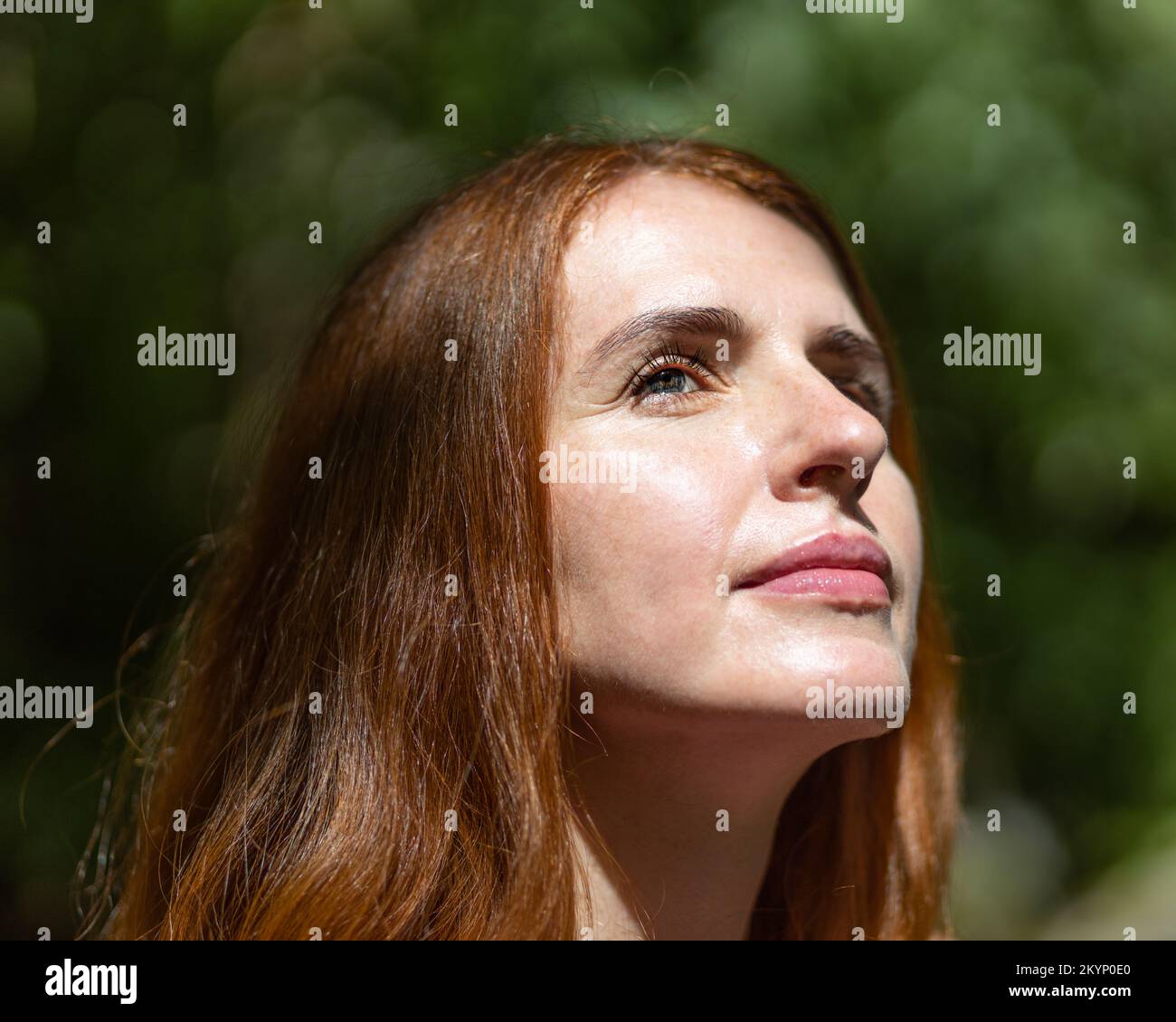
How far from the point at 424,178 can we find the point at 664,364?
3.57 ft

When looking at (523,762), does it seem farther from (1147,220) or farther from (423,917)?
(1147,220)

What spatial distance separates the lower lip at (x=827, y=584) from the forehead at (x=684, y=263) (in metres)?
0.40

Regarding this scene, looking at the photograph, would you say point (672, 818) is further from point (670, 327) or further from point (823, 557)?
point (670, 327)

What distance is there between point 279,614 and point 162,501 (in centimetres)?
110

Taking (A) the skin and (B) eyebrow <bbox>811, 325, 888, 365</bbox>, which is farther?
(B) eyebrow <bbox>811, 325, 888, 365</bbox>

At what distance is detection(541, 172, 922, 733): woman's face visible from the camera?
1542 mm

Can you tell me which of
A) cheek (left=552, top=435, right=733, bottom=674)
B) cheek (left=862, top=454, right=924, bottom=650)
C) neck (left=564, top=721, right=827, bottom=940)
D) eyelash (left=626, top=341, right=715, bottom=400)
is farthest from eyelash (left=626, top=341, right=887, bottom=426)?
neck (left=564, top=721, right=827, bottom=940)

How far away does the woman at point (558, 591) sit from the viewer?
1.57m

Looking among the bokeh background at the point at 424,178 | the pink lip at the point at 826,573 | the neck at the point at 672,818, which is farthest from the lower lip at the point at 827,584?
the bokeh background at the point at 424,178

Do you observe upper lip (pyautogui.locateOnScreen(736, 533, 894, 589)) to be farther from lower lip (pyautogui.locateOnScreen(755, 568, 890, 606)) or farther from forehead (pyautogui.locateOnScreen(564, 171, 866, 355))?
forehead (pyautogui.locateOnScreen(564, 171, 866, 355))

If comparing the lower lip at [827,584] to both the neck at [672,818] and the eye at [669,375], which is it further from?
the eye at [669,375]

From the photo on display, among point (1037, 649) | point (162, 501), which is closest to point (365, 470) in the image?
point (162, 501)

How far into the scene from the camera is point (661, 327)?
1653 mm

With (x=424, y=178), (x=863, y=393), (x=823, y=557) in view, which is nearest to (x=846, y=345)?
(x=863, y=393)
